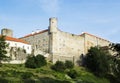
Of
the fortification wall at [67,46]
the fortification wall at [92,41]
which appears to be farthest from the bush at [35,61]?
the fortification wall at [92,41]

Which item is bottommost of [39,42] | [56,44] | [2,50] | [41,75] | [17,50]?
[41,75]

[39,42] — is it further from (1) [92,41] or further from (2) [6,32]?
(1) [92,41]

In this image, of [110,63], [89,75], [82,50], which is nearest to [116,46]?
[89,75]

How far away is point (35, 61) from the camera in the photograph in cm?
7744

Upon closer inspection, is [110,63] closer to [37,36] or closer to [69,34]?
[69,34]

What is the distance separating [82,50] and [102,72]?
1178 centimetres

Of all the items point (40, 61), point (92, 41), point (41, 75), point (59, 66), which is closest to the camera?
point (41, 75)

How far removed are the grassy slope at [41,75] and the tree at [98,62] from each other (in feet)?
9.02

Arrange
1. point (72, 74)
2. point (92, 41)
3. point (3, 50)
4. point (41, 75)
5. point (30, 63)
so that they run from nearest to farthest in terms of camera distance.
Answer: point (41, 75)
point (3, 50)
point (72, 74)
point (30, 63)
point (92, 41)

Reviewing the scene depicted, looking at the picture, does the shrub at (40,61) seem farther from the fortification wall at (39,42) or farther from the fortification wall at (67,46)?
the fortification wall at (67,46)

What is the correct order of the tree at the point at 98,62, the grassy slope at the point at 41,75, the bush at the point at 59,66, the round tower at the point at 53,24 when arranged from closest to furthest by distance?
the grassy slope at the point at 41,75 → the bush at the point at 59,66 → the tree at the point at 98,62 → the round tower at the point at 53,24

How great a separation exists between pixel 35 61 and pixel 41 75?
10763 mm

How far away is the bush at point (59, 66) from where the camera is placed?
78.0m

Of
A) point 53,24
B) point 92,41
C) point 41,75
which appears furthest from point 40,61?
point 92,41
